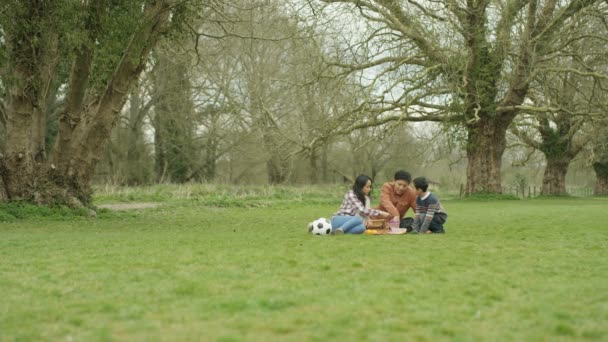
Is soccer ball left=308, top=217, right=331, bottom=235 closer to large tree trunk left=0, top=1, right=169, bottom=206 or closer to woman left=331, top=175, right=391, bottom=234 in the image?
woman left=331, top=175, right=391, bottom=234

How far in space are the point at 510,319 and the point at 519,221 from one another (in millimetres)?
12209

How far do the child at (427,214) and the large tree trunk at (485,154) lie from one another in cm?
1863

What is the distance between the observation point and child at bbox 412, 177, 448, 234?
39.9ft

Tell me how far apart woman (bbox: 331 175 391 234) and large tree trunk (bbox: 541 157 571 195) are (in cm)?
3004

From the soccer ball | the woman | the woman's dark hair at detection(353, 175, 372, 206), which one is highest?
the woman's dark hair at detection(353, 175, 372, 206)

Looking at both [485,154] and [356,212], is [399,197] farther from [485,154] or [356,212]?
[485,154]

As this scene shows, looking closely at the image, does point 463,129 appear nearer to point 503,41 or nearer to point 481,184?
point 481,184

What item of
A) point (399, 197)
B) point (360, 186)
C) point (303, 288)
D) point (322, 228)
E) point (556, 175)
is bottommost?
point (303, 288)

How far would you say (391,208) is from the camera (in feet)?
41.3

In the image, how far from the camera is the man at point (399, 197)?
12625mm

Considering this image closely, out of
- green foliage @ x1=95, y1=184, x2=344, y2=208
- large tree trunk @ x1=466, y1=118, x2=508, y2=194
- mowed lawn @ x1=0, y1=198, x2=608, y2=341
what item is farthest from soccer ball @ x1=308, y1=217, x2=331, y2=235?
large tree trunk @ x1=466, y1=118, x2=508, y2=194

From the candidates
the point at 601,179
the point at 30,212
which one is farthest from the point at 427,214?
the point at 601,179

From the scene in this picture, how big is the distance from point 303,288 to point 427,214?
21.1ft

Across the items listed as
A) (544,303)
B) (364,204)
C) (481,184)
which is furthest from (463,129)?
(544,303)
